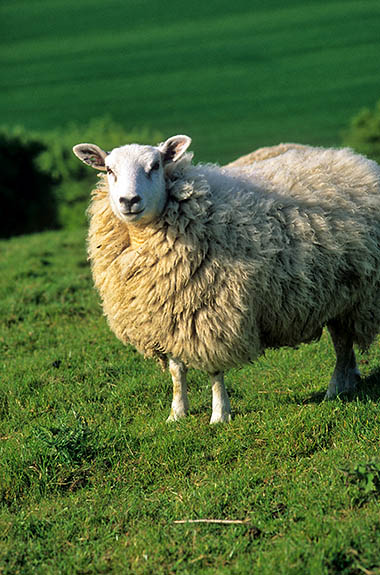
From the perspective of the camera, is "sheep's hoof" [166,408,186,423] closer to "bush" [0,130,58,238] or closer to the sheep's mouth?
the sheep's mouth

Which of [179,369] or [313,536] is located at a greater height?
[179,369]

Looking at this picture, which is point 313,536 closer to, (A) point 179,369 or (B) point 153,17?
(A) point 179,369

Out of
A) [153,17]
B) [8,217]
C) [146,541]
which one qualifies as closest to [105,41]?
[153,17]

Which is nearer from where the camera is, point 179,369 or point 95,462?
point 95,462

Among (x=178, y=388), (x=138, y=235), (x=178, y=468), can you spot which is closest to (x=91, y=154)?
(x=138, y=235)

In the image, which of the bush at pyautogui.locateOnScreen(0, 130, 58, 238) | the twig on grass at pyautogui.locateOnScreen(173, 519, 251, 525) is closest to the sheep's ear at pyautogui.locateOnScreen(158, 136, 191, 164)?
the twig on grass at pyautogui.locateOnScreen(173, 519, 251, 525)

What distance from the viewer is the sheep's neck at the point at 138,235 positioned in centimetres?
528

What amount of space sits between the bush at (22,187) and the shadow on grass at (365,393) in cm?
1554

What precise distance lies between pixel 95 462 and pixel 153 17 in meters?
46.3

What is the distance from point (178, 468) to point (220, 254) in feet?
4.89

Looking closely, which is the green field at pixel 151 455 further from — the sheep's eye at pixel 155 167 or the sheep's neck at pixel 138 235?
the sheep's eye at pixel 155 167

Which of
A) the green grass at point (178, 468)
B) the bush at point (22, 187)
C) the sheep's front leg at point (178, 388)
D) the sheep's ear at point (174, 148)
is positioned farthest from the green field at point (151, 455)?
the bush at point (22, 187)

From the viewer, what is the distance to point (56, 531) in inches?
158

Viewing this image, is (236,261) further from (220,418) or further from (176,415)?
(176,415)
